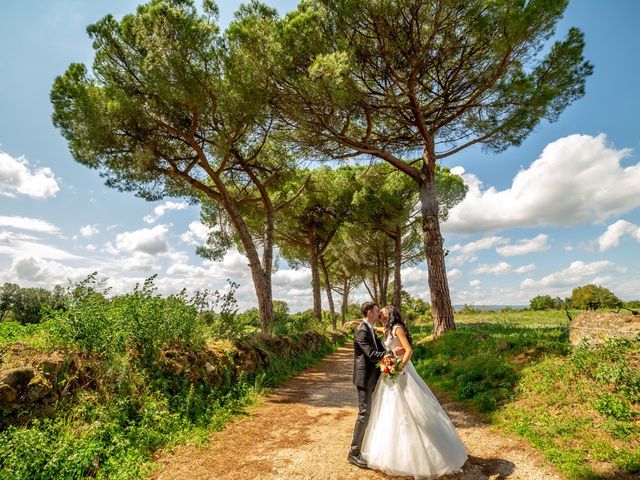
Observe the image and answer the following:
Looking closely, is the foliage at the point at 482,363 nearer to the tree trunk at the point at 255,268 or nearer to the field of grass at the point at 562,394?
the field of grass at the point at 562,394

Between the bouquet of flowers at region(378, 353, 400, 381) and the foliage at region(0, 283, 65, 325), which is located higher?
the foliage at region(0, 283, 65, 325)

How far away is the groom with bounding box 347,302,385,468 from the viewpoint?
4.61m

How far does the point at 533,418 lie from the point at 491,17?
10633mm

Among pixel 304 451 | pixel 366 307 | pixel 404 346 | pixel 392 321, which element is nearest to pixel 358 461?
pixel 304 451

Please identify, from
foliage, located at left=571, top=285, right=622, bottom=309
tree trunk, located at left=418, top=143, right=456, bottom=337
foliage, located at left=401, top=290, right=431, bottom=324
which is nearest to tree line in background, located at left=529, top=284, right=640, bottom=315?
foliage, located at left=571, top=285, right=622, bottom=309

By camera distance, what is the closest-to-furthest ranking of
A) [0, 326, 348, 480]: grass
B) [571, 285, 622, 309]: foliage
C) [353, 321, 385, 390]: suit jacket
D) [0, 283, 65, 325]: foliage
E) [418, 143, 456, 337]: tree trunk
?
[0, 326, 348, 480]: grass < [353, 321, 385, 390]: suit jacket < [418, 143, 456, 337]: tree trunk < [0, 283, 65, 325]: foliage < [571, 285, 622, 309]: foliage

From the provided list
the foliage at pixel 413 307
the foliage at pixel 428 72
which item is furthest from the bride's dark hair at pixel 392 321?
the foliage at pixel 413 307

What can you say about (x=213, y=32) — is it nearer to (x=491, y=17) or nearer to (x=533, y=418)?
(x=491, y=17)

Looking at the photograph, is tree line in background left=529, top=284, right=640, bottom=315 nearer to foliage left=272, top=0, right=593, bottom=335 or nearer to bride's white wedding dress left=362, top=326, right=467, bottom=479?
foliage left=272, top=0, right=593, bottom=335

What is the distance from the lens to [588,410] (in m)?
5.35

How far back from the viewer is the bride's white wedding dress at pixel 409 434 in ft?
13.6

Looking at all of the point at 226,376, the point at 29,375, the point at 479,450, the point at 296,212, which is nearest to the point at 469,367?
the point at 479,450

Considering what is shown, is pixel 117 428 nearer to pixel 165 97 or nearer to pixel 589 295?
pixel 165 97

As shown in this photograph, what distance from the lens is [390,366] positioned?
4473 millimetres
